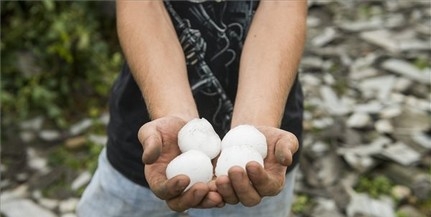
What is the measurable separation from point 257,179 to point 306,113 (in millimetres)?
1875

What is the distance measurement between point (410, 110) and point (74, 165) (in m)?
1.47

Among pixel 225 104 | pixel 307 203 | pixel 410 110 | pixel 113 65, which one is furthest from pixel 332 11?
pixel 225 104

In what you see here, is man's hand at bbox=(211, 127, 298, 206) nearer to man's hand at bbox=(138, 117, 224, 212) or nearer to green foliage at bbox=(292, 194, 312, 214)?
man's hand at bbox=(138, 117, 224, 212)

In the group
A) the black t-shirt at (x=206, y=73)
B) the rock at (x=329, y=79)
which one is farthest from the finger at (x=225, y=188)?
the rock at (x=329, y=79)

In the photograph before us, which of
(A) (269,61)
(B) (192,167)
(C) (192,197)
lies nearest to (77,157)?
(A) (269,61)

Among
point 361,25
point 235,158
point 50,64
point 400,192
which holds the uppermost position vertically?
point 235,158

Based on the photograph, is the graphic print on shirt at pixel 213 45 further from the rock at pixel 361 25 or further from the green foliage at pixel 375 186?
the rock at pixel 361 25

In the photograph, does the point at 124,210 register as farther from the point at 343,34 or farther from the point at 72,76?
the point at 343,34

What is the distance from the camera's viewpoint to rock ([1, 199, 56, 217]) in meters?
2.45

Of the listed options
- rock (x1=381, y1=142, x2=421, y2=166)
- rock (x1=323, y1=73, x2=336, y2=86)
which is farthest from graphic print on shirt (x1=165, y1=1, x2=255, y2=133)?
rock (x1=323, y1=73, x2=336, y2=86)

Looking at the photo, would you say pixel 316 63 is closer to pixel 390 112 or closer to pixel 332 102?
pixel 332 102

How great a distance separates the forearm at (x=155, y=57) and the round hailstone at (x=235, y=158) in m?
0.12

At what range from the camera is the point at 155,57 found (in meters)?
1.40

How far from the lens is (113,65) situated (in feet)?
10.3
